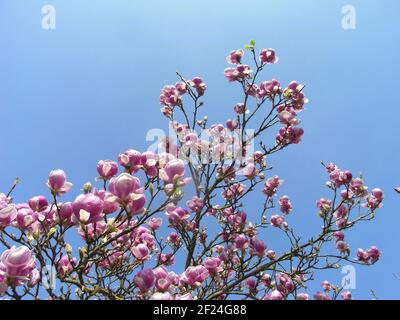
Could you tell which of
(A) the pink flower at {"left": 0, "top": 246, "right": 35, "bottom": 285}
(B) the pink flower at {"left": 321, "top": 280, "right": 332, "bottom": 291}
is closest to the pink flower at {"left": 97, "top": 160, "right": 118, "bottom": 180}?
(A) the pink flower at {"left": 0, "top": 246, "right": 35, "bottom": 285}

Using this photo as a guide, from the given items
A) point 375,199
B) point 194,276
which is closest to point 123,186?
point 194,276

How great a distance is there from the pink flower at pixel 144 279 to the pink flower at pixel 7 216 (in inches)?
33.9

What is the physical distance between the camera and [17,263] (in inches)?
72.1

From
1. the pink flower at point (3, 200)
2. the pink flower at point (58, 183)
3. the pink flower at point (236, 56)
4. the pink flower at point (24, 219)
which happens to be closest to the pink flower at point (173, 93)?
the pink flower at point (236, 56)

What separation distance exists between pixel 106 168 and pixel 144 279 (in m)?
0.78

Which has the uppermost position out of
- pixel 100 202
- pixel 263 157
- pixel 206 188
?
pixel 263 157

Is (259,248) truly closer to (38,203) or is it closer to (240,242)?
(240,242)

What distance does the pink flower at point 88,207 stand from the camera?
203cm

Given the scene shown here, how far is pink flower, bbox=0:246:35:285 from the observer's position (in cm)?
183
